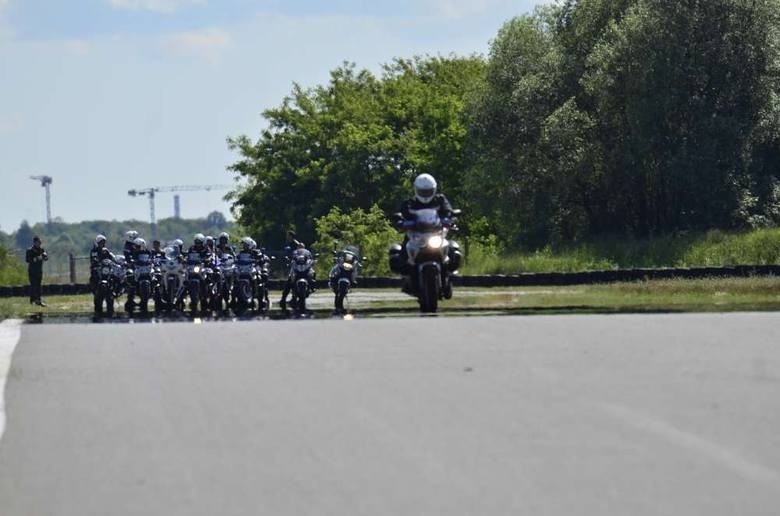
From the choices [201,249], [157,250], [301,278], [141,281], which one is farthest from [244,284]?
[157,250]

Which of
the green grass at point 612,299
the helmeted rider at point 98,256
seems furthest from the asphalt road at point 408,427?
the helmeted rider at point 98,256

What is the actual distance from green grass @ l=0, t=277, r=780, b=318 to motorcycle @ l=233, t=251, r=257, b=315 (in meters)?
2.09

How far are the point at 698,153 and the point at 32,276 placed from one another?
2387 cm

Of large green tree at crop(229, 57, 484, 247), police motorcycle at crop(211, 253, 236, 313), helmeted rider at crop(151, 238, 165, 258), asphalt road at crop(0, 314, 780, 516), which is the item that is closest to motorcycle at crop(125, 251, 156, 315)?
helmeted rider at crop(151, 238, 165, 258)

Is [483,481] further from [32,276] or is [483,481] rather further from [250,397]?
[32,276]

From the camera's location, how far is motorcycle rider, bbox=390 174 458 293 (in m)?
29.3

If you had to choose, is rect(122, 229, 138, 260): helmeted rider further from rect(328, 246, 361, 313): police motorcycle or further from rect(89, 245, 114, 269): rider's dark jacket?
rect(328, 246, 361, 313): police motorcycle

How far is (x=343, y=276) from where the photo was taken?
35844 millimetres

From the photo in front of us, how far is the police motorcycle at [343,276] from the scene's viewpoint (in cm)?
3553

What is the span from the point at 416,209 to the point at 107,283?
12.1 meters

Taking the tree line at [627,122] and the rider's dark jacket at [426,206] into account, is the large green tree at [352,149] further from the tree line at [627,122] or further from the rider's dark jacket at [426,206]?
the rider's dark jacket at [426,206]

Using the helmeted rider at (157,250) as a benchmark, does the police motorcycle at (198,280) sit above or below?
below

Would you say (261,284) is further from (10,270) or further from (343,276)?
(10,270)

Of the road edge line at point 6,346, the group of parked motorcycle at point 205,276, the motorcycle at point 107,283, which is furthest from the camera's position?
the motorcycle at point 107,283
